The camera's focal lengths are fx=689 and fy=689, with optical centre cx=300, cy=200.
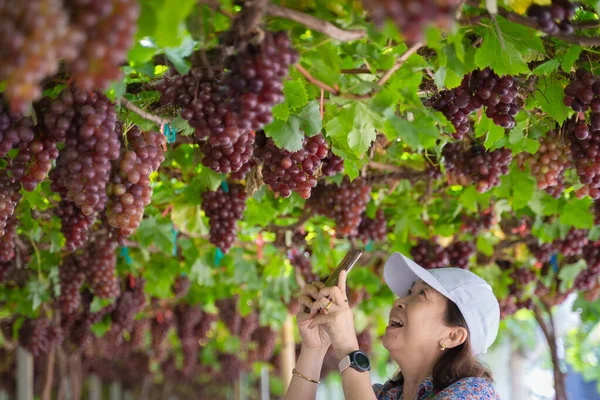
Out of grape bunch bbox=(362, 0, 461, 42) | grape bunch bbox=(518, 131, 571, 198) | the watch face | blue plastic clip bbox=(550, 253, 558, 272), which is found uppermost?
grape bunch bbox=(362, 0, 461, 42)

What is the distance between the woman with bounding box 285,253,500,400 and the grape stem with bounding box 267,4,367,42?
1.16 metres

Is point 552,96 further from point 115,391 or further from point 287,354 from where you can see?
point 115,391

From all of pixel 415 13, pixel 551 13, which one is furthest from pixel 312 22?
pixel 551 13

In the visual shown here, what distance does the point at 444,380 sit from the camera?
102 inches

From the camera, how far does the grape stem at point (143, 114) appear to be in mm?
2184

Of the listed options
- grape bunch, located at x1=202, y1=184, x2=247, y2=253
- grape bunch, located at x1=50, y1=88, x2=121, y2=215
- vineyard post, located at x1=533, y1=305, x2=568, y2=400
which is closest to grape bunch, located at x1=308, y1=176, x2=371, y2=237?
grape bunch, located at x1=202, y1=184, x2=247, y2=253

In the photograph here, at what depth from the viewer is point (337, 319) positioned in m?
2.56

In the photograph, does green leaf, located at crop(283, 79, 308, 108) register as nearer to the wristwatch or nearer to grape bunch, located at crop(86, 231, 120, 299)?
the wristwatch

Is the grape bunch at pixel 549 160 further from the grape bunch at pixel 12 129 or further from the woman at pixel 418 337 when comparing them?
the grape bunch at pixel 12 129

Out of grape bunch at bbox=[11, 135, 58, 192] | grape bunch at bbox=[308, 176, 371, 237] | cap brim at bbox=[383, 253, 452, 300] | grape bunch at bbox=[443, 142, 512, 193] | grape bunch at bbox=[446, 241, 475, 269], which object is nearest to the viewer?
grape bunch at bbox=[11, 135, 58, 192]

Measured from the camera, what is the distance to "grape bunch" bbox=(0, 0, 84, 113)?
3.76ft

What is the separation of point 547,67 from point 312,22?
3.40 feet

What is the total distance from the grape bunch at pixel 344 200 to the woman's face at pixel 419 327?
4.09 feet

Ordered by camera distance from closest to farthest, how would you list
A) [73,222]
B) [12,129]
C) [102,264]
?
[12,129] → [73,222] → [102,264]
